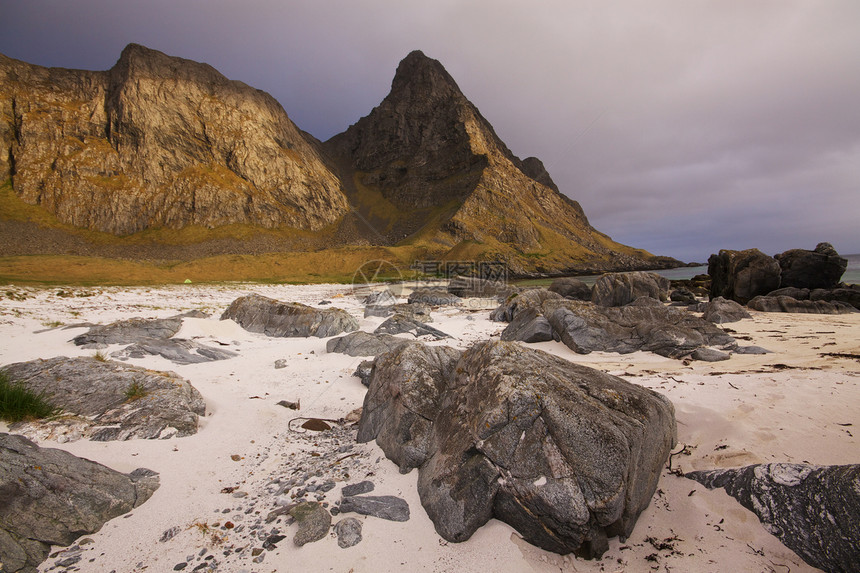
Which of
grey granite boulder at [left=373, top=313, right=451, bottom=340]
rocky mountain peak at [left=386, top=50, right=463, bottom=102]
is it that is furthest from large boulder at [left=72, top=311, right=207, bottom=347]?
rocky mountain peak at [left=386, top=50, right=463, bottom=102]

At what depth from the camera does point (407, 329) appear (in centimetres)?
1414

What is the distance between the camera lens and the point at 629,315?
1264 centimetres

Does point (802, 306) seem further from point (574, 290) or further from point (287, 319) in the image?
point (287, 319)

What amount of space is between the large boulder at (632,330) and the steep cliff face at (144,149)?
118 m

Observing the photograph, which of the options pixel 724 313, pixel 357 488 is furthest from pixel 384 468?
pixel 724 313

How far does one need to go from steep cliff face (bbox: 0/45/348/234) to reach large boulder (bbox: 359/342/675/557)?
399 ft

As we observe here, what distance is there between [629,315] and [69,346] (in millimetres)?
18026

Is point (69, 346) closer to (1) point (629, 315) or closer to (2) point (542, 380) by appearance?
(2) point (542, 380)

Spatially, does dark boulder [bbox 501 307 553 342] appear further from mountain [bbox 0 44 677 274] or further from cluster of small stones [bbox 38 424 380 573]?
mountain [bbox 0 44 677 274]

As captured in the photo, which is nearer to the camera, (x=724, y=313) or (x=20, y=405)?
(x=20, y=405)

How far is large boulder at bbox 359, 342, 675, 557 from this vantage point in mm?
3219

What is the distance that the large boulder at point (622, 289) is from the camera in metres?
23.5

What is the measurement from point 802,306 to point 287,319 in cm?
2847

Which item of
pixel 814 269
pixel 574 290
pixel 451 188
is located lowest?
pixel 574 290
